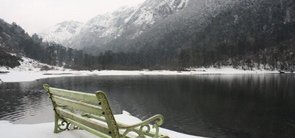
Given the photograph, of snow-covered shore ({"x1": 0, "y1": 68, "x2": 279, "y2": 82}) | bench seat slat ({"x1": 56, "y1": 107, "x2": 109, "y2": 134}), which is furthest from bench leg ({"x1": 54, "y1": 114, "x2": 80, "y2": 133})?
snow-covered shore ({"x1": 0, "y1": 68, "x2": 279, "y2": 82})

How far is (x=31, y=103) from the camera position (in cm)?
3547

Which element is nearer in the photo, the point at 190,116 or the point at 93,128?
the point at 93,128

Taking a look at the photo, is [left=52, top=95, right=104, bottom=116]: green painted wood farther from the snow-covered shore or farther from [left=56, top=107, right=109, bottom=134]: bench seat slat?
the snow-covered shore

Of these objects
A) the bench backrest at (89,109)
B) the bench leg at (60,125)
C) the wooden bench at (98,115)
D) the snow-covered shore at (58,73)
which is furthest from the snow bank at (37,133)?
the snow-covered shore at (58,73)

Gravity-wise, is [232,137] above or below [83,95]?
below

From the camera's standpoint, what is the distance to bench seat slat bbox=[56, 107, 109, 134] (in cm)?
828

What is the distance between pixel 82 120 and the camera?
9.63m

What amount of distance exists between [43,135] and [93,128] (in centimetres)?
343

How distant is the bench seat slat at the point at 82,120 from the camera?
8.28 meters

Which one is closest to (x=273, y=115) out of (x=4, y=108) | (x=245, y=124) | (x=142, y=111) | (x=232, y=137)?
(x=245, y=124)

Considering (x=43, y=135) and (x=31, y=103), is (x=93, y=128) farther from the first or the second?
(x=31, y=103)

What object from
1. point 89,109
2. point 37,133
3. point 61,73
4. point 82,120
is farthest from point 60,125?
point 61,73

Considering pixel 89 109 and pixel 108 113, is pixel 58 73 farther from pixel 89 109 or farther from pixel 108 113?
pixel 108 113

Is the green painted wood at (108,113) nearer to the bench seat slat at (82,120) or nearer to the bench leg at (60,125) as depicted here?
the bench seat slat at (82,120)
